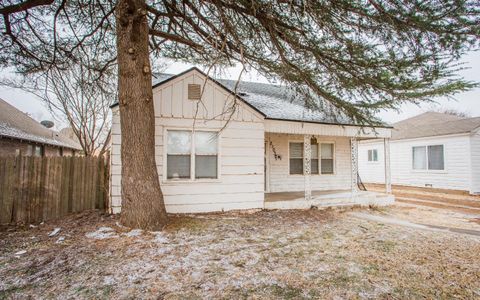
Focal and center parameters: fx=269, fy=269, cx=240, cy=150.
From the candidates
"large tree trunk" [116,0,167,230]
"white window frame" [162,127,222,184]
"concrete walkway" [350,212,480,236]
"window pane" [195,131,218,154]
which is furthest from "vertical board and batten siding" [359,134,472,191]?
"large tree trunk" [116,0,167,230]

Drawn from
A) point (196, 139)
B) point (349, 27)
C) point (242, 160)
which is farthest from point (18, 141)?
point (349, 27)

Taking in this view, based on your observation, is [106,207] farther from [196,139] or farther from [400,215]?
[400,215]

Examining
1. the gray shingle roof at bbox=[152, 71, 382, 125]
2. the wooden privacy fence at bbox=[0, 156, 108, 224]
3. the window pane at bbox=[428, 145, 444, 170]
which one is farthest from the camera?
the window pane at bbox=[428, 145, 444, 170]

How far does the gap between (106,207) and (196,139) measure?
3.04 m

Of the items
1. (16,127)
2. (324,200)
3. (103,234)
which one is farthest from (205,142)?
(16,127)

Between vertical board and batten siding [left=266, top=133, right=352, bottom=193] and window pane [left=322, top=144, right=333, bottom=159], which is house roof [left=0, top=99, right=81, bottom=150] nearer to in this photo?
vertical board and batten siding [left=266, top=133, right=352, bottom=193]

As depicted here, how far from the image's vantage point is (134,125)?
17.7ft

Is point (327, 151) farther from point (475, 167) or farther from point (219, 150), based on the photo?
point (475, 167)

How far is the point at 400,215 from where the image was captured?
318 inches

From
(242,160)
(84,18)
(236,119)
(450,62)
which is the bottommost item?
(242,160)

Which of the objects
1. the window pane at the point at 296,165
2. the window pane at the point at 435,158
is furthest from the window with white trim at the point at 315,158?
the window pane at the point at 435,158

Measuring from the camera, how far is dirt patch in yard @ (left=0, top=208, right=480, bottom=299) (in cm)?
313

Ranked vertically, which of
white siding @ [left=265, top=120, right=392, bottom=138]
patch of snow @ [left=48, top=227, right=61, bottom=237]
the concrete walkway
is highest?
white siding @ [left=265, top=120, right=392, bottom=138]

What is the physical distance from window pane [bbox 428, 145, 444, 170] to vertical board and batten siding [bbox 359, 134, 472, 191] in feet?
0.80
